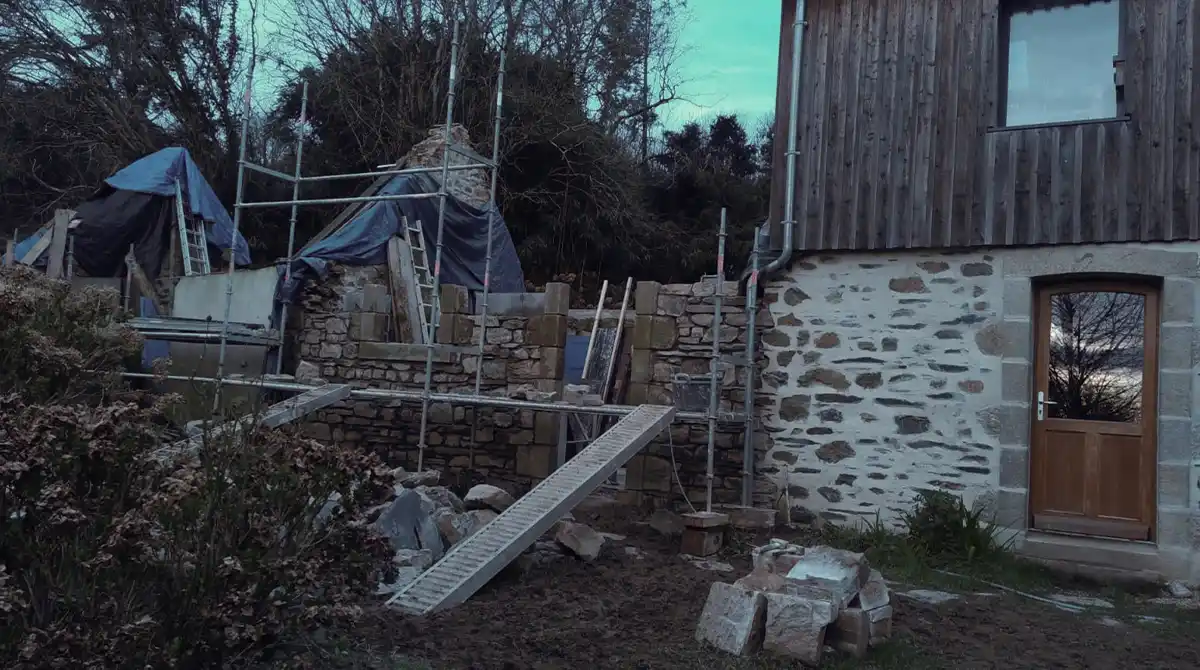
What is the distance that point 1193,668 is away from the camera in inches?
176

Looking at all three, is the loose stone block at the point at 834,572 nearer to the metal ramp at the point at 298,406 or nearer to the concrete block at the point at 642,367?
the metal ramp at the point at 298,406

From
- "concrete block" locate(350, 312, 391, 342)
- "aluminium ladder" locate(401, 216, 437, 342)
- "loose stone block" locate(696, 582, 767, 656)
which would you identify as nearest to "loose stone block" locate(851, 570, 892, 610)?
"loose stone block" locate(696, 582, 767, 656)

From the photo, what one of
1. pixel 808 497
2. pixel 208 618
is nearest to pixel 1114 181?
pixel 808 497

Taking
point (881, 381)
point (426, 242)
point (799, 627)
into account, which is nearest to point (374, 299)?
point (426, 242)

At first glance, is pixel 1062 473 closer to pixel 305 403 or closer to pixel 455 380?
pixel 455 380

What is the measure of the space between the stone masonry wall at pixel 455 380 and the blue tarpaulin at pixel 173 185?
474cm

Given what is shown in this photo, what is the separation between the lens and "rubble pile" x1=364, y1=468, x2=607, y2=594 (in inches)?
213

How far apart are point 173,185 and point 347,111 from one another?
5461mm

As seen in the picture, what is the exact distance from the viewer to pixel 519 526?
5305mm

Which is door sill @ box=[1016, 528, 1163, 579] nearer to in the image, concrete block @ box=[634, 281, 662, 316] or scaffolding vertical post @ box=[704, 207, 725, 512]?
scaffolding vertical post @ box=[704, 207, 725, 512]

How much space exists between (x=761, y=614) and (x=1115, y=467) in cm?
359

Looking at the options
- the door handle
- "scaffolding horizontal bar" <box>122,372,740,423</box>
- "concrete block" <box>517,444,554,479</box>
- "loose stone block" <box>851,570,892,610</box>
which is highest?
the door handle

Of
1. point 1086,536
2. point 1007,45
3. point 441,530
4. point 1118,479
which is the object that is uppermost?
point 1007,45

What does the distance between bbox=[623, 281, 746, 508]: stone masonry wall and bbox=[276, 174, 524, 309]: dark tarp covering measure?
3.18 m
